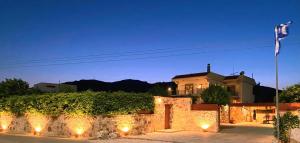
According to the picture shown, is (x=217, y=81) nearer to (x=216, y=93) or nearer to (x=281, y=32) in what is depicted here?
(x=216, y=93)

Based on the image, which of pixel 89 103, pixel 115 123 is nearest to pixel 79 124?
pixel 89 103

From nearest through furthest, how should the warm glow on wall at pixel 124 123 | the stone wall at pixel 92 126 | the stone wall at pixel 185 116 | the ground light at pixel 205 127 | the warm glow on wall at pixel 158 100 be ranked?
the stone wall at pixel 92 126
the warm glow on wall at pixel 124 123
the stone wall at pixel 185 116
the ground light at pixel 205 127
the warm glow on wall at pixel 158 100

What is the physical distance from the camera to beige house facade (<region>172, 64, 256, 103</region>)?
1967 inches

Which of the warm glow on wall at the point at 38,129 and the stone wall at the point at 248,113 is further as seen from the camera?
the stone wall at the point at 248,113

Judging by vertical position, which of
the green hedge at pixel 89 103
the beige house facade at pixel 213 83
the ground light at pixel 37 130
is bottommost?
the ground light at pixel 37 130

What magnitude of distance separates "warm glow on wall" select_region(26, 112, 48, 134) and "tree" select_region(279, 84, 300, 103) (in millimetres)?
16434

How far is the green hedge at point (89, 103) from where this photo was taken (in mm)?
23859

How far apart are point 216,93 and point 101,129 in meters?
12.3

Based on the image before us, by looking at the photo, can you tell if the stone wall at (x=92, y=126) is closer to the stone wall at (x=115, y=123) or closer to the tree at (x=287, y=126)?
the stone wall at (x=115, y=123)

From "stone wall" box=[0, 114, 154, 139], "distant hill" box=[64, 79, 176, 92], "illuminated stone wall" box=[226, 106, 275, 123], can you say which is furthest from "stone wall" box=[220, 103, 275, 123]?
"distant hill" box=[64, 79, 176, 92]

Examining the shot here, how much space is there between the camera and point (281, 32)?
17.2m

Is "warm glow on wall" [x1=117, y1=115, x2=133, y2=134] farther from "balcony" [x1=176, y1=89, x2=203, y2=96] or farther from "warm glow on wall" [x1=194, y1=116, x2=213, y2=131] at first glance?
"balcony" [x1=176, y1=89, x2=203, y2=96]

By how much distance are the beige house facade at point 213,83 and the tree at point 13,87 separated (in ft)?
74.2

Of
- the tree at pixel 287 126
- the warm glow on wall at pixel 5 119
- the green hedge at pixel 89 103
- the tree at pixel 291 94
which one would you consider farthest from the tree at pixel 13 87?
the tree at pixel 287 126
